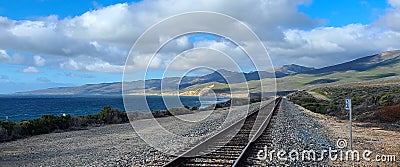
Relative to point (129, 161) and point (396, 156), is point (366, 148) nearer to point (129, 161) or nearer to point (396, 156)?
point (396, 156)

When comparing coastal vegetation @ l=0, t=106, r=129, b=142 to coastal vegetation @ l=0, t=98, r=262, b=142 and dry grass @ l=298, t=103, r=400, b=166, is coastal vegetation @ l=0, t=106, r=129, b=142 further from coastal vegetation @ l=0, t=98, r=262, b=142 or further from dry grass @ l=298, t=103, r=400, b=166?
dry grass @ l=298, t=103, r=400, b=166

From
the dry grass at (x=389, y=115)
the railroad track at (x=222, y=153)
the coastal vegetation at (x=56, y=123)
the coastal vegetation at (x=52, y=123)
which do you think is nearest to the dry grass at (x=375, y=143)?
the railroad track at (x=222, y=153)

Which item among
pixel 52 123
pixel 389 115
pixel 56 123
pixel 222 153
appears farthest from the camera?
pixel 389 115

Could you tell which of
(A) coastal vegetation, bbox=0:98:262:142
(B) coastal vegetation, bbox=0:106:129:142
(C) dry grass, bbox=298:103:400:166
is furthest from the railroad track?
(B) coastal vegetation, bbox=0:106:129:142

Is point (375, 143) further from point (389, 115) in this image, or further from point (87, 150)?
point (87, 150)

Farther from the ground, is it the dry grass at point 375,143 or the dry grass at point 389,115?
the dry grass at point 389,115

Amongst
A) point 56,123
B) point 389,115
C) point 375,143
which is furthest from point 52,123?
point 389,115

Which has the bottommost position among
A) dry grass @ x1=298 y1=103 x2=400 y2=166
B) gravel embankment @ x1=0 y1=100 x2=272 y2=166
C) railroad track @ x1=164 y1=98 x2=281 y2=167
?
dry grass @ x1=298 y1=103 x2=400 y2=166

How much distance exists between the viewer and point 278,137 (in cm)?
1345

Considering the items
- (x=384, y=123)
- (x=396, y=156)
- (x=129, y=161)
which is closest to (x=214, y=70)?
(x=129, y=161)

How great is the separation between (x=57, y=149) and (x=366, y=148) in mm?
9941

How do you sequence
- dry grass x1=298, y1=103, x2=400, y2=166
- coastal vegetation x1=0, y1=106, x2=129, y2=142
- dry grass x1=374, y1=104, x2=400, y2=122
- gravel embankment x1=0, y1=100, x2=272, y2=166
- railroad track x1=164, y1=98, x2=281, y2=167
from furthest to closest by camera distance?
1. dry grass x1=374, y1=104, x2=400, y2=122
2. coastal vegetation x1=0, y1=106, x2=129, y2=142
3. gravel embankment x1=0, y1=100, x2=272, y2=166
4. dry grass x1=298, y1=103, x2=400, y2=166
5. railroad track x1=164, y1=98, x2=281, y2=167

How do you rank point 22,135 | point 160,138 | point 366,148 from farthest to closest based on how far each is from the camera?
point 22,135, point 160,138, point 366,148

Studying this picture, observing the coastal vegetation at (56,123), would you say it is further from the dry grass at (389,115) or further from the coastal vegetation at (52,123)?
the dry grass at (389,115)
